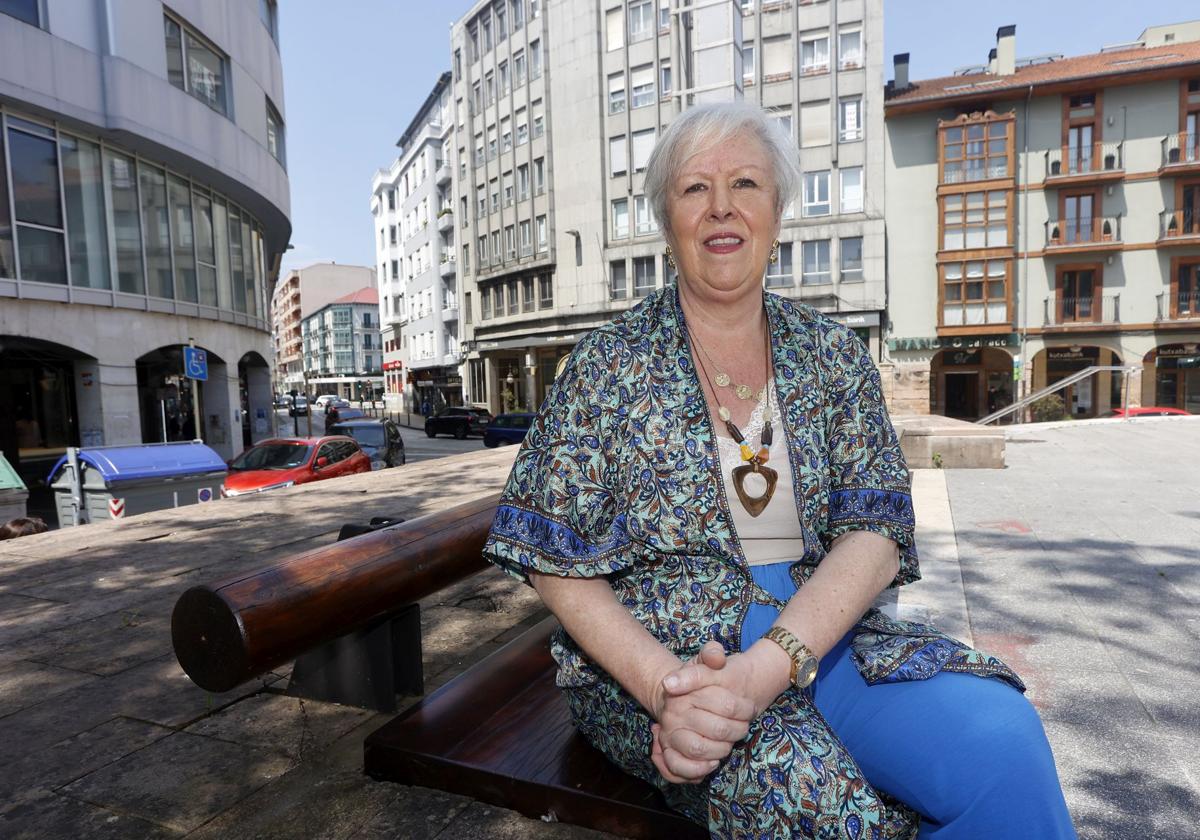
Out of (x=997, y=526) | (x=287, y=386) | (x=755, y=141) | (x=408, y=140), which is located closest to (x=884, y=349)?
(x=997, y=526)

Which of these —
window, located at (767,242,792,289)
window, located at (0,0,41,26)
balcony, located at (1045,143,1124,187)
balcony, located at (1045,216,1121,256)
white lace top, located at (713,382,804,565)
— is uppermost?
balcony, located at (1045,143,1124,187)

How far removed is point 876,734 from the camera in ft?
4.33

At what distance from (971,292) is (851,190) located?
7210 mm

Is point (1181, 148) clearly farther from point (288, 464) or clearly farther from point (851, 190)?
point (288, 464)

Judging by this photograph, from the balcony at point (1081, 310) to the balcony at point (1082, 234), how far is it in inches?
81.5

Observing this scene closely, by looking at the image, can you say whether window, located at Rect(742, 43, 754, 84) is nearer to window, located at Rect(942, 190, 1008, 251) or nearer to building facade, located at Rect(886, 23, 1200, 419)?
building facade, located at Rect(886, 23, 1200, 419)

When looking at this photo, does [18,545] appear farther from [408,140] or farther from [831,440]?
[408,140]

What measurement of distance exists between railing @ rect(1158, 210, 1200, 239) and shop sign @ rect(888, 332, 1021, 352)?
281 inches

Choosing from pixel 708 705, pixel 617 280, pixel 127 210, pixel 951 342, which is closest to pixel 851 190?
pixel 951 342

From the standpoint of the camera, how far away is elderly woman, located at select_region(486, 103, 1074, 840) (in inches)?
47.8

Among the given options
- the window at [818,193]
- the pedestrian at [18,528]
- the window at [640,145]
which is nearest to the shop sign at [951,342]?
the window at [818,193]

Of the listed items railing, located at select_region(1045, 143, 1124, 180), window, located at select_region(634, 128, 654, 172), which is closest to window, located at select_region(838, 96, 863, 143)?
window, located at select_region(634, 128, 654, 172)

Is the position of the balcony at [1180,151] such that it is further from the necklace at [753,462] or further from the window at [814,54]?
the necklace at [753,462]

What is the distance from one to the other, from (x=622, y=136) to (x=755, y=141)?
113ft
